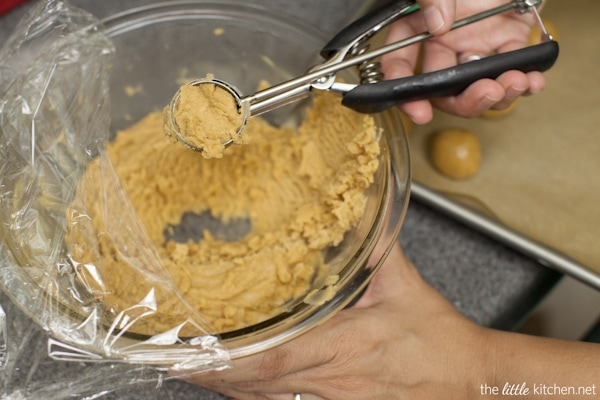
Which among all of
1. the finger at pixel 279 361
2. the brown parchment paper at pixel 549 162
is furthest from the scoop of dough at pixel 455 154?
the finger at pixel 279 361

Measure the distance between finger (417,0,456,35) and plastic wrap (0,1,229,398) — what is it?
1.08ft

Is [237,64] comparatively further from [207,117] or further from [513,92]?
[513,92]

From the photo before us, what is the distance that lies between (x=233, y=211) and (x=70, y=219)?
0.23 m

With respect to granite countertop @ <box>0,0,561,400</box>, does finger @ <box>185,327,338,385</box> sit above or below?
above

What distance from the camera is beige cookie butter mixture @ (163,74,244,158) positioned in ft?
1.78

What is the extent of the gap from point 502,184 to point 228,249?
362 millimetres

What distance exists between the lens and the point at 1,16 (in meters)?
0.81

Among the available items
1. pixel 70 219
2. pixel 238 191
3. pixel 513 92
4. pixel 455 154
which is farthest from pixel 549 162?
pixel 70 219

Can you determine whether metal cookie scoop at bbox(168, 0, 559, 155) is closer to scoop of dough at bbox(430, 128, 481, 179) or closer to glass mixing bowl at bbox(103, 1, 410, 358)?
glass mixing bowl at bbox(103, 1, 410, 358)

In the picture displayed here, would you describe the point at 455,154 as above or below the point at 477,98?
below

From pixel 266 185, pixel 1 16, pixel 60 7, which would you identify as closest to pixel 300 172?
pixel 266 185

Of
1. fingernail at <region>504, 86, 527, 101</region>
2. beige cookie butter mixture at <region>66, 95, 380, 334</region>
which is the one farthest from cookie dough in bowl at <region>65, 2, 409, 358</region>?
fingernail at <region>504, 86, 527, 101</region>

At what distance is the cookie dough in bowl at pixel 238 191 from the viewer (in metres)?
0.55

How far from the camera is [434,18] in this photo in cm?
56
